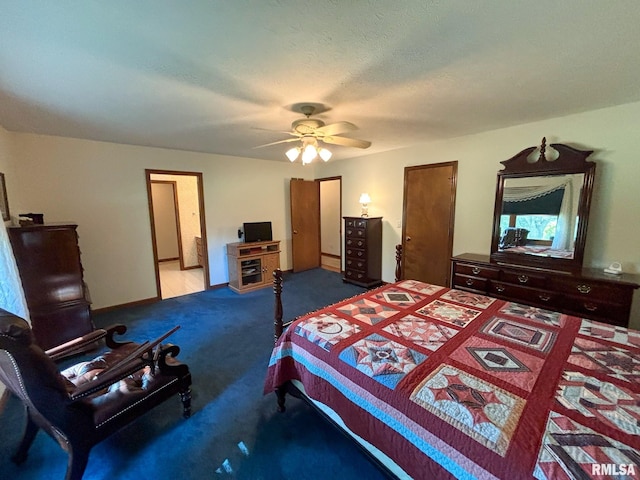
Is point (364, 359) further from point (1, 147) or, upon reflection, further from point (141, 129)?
point (1, 147)

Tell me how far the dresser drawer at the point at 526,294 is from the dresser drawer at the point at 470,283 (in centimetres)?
7

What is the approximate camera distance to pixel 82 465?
140cm

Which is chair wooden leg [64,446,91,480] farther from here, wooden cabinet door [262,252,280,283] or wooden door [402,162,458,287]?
wooden door [402,162,458,287]

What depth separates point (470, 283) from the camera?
10.3 feet

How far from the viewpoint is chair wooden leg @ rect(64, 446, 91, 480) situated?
136 cm

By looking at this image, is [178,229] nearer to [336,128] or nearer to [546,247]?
[336,128]

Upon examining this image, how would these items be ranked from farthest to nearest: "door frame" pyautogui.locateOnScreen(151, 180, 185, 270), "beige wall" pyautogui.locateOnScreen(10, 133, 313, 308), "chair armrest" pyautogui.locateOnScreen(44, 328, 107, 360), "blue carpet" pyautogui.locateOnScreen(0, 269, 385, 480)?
"door frame" pyautogui.locateOnScreen(151, 180, 185, 270)
"beige wall" pyautogui.locateOnScreen(10, 133, 313, 308)
"chair armrest" pyautogui.locateOnScreen(44, 328, 107, 360)
"blue carpet" pyautogui.locateOnScreen(0, 269, 385, 480)

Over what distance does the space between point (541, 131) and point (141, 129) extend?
177 inches

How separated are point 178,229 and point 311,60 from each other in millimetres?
5792

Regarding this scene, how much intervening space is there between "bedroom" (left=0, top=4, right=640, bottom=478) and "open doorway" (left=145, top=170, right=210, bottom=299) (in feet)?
3.57

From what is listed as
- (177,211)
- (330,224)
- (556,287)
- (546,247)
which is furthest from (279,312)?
(177,211)

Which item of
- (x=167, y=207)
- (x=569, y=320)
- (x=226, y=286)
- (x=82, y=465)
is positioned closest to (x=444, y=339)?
(x=569, y=320)

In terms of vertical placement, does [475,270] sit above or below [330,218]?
below

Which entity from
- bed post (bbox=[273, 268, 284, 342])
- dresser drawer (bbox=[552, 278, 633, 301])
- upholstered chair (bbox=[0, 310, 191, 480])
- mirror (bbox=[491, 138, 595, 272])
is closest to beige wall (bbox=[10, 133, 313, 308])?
upholstered chair (bbox=[0, 310, 191, 480])
